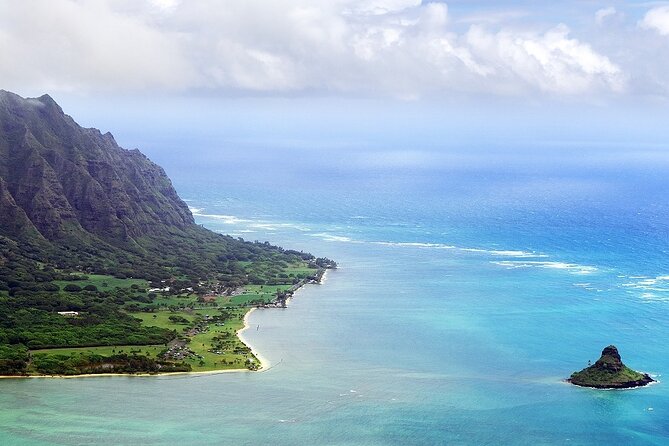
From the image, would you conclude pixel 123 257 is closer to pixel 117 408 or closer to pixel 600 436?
pixel 117 408

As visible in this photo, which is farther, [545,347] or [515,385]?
[545,347]

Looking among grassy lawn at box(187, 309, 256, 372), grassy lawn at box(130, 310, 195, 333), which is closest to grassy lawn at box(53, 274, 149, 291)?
grassy lawn at box(130, 310, 195, 333)

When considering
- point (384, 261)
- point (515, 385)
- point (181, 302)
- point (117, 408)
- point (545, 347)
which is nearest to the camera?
point (117, 408)

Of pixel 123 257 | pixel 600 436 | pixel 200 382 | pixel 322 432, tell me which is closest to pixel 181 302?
pixel 123 257

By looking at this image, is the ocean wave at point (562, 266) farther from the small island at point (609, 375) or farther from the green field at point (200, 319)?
the small island at point (609, 375)

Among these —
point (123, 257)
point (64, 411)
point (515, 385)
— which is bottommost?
point (64, 411)

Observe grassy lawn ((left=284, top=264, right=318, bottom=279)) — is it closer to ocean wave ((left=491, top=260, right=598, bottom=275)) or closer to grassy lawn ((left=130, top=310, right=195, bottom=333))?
grassy lawn ((left=130, top=310, right=195, bottom=333))

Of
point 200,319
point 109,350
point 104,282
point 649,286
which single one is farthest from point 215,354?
point 649,286
